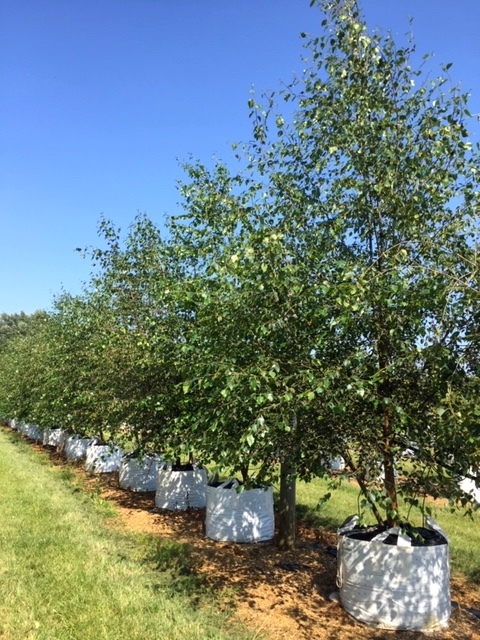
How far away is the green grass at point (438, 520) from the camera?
7840mm

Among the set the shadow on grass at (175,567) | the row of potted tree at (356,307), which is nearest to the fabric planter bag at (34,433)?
the shadow on grass at (175,567)

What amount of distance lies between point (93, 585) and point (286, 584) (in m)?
2.34

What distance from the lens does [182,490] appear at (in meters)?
10.8

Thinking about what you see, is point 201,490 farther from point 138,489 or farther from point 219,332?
point 219,332

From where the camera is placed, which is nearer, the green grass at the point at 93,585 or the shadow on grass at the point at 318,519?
the green grass at the point at 93,585

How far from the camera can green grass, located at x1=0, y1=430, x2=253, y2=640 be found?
4.76 meters

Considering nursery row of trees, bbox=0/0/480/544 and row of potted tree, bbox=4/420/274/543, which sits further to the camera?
row of potted tree, bbox=4/420/274/543

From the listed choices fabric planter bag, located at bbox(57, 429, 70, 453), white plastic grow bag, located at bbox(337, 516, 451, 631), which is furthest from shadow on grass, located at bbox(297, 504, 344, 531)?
fabric planter bag, located at bbox(57, 429, 70, 453)

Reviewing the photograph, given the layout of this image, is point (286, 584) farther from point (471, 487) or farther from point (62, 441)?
Answer: point (62, 441)

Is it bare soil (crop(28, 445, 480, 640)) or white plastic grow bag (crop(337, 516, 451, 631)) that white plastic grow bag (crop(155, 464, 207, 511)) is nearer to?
bare soil (crop(28, 445, 480, 640))

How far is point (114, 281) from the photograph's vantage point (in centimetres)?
1151

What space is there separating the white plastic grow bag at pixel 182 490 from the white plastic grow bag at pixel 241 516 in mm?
2264

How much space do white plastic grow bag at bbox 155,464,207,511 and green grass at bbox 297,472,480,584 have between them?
2096 mm

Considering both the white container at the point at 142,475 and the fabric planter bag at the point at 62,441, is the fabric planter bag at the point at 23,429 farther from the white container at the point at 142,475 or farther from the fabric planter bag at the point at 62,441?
the white container at the point at 142,475
